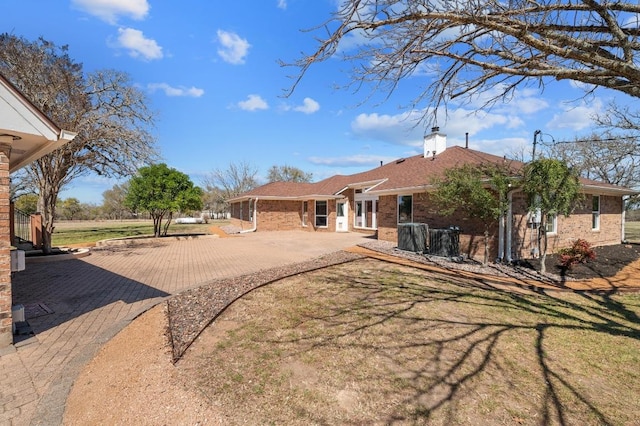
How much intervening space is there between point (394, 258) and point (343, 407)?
27.5 ft

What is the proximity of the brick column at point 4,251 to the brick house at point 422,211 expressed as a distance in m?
11.2

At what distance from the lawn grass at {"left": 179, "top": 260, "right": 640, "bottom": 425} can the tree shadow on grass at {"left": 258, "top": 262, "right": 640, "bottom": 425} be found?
0.02 m

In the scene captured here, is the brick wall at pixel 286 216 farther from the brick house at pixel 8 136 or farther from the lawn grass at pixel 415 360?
the brick house at pixel 8 136

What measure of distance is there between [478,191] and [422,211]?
150 inches

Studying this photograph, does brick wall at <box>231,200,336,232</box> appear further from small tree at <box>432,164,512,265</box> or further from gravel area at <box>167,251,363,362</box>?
gravel area at <box>167,251,363,362</box>

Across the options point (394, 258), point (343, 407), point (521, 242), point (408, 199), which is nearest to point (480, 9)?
point (343, 407)

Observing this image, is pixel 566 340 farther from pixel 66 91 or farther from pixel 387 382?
pixel 66 91

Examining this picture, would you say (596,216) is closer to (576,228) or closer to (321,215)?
(576,228)

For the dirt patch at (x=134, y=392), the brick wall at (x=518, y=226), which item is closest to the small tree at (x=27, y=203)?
the brick wall at (x=518, y=226)

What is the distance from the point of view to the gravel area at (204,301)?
175 inches

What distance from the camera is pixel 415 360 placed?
3.78 meters

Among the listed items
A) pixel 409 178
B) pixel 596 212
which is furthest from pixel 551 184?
pixel 596 212

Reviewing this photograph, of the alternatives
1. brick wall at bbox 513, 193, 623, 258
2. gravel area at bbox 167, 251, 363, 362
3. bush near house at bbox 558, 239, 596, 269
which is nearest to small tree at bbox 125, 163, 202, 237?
gravel area at bbox 167, 251, 363, 362

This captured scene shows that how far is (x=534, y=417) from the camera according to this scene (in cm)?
285
